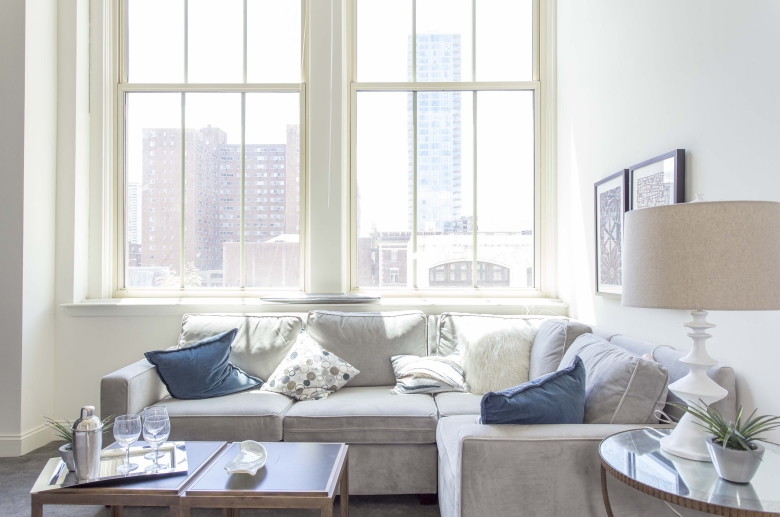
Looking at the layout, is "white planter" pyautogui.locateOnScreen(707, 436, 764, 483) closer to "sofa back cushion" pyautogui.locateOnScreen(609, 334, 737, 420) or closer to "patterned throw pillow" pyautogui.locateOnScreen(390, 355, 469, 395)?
"sofa back cushion" pyautogui.locateOnScreen(609, 334, 737, 420)

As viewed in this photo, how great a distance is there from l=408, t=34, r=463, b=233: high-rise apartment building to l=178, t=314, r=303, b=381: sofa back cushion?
126 centimetres

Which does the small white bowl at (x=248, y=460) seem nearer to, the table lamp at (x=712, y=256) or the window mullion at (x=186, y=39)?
the table lamp at (x=712, y=256)

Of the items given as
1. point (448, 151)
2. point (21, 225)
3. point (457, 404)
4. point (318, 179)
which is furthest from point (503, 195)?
point (21, 225)

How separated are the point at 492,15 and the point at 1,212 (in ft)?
11.5

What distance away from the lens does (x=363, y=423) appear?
2.54 m

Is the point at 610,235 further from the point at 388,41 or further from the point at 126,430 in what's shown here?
the point at 126,430

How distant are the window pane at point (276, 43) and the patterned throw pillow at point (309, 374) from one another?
6.72 ft

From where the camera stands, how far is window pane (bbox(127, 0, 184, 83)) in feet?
12.9

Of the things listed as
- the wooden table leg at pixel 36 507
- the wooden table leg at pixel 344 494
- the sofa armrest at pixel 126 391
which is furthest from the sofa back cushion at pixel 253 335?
the wooden table leg at pixel 36 507

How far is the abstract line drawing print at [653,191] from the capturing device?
7.39 ft

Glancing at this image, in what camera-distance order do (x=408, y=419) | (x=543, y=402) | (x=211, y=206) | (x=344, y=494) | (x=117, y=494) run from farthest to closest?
(x=211, y=206)
(x=408, y=419)
(x=344, y=494)
(x=543, y=402)
(x=117, y=494)

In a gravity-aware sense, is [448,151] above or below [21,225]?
above

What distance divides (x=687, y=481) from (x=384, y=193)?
2.90 metres

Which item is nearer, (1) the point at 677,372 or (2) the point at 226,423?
(1) the point at 677,372
